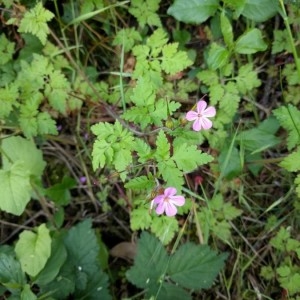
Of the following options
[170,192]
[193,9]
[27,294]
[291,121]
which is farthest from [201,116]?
[27,294]

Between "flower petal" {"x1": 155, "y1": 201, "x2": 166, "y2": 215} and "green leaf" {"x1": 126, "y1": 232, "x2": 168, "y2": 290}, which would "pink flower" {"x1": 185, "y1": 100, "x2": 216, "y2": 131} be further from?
"green leaf" {"x1": 126, "y1": 232, "x2": 168, "y2": 290}

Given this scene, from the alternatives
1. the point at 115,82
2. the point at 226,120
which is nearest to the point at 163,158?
the point at 226,120

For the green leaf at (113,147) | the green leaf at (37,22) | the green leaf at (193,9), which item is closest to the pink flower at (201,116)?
the green leaf at (113,147)

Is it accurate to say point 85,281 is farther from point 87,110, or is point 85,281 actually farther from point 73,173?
point 87,110

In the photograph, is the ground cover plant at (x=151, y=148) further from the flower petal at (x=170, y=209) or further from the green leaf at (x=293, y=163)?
the flower petal at (x=170, y=209)

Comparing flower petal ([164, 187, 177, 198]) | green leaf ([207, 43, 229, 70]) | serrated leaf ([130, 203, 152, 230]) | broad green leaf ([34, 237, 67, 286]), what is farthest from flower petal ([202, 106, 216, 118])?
broad green leaf ([34, 237, 67, 286])
